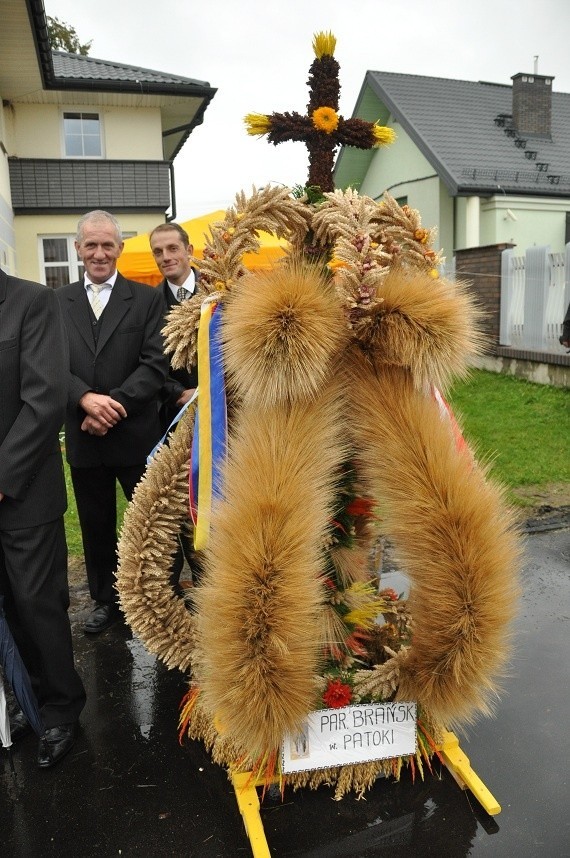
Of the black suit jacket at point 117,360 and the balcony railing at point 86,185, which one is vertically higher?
the balcony railing at point 86,185

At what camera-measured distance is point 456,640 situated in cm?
194

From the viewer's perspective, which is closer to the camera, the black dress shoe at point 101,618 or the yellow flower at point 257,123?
the yellow flower at point 257,123

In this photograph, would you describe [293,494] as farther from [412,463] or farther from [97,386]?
[97,386]

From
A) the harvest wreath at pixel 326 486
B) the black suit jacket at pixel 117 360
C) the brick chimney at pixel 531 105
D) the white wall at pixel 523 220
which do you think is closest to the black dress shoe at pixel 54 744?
the harvest wreath at pixel 326 486

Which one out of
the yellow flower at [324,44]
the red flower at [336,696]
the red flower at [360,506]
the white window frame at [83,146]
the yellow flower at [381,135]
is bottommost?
the red flower at [336,696]

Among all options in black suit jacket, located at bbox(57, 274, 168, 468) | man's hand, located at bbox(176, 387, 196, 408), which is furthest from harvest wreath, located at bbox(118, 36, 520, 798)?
man's hand, located at bbox(176, 387, 196, 408)

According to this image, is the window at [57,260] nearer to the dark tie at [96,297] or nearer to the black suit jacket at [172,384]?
the black suit jacket at [172,384]

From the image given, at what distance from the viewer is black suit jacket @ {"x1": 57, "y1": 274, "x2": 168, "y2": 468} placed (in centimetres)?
342

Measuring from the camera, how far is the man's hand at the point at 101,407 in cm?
325

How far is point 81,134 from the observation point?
15.4 metres

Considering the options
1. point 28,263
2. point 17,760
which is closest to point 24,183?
point 28,263

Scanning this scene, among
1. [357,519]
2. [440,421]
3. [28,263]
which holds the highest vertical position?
[28,263]

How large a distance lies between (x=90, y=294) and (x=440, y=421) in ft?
6.97

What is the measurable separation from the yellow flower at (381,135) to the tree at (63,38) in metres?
25.7
